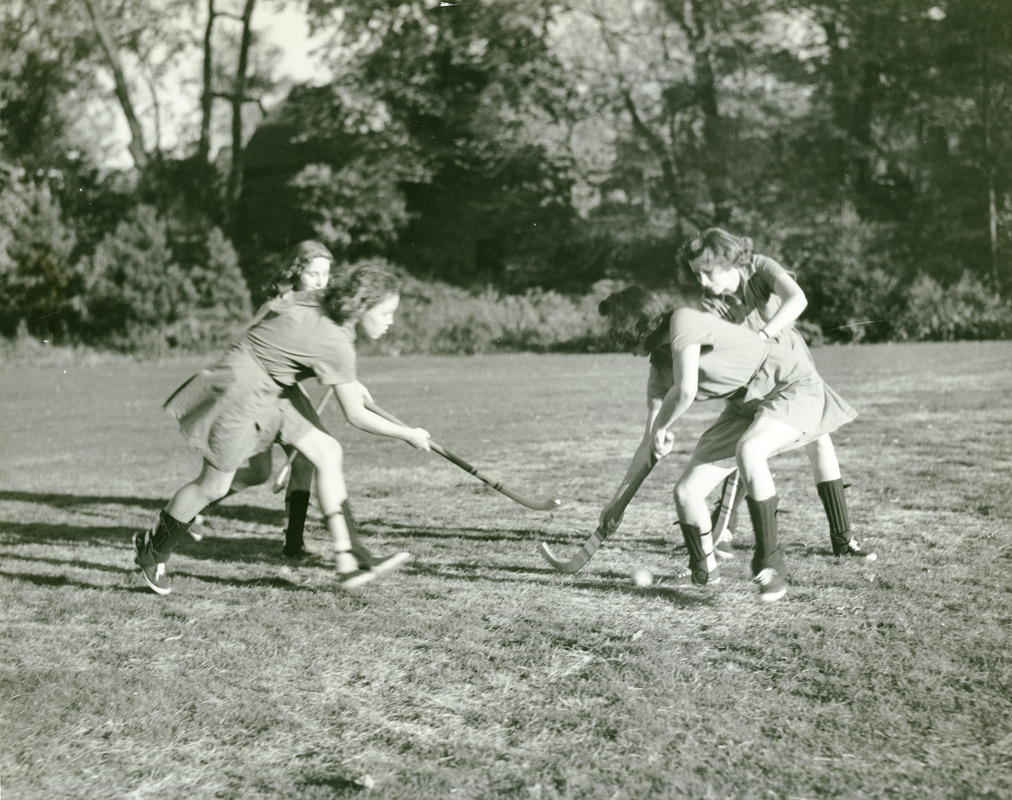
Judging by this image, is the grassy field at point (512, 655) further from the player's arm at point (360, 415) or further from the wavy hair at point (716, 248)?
the wavy hair at point (716, 248)

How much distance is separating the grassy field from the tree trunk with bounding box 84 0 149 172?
16847 mm

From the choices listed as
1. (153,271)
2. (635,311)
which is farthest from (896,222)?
(635,311)

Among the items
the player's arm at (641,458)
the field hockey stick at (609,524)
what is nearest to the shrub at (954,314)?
the player's arm at (641,458)

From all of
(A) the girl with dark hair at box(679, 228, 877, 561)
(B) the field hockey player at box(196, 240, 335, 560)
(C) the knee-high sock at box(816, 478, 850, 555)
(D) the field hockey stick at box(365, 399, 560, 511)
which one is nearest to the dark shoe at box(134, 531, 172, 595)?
(B) the field hockey player at box(196, 240, 335, 560)

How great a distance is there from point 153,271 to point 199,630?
21.1 meters

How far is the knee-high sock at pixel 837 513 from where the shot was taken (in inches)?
192

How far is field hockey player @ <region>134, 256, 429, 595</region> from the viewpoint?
14.8 ft

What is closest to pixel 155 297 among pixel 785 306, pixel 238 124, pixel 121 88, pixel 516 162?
pixel 238 124

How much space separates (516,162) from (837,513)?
72.1 feet

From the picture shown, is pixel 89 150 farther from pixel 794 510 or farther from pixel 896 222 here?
pixel 794 510

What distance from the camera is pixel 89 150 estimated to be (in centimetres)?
2759

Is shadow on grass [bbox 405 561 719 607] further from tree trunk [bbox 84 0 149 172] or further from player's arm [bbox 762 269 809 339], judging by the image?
tree trunk [bbox 84 0 149 172]

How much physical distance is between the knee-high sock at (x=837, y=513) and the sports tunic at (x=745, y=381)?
16.4 inches

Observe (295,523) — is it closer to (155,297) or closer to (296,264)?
(296,264)
